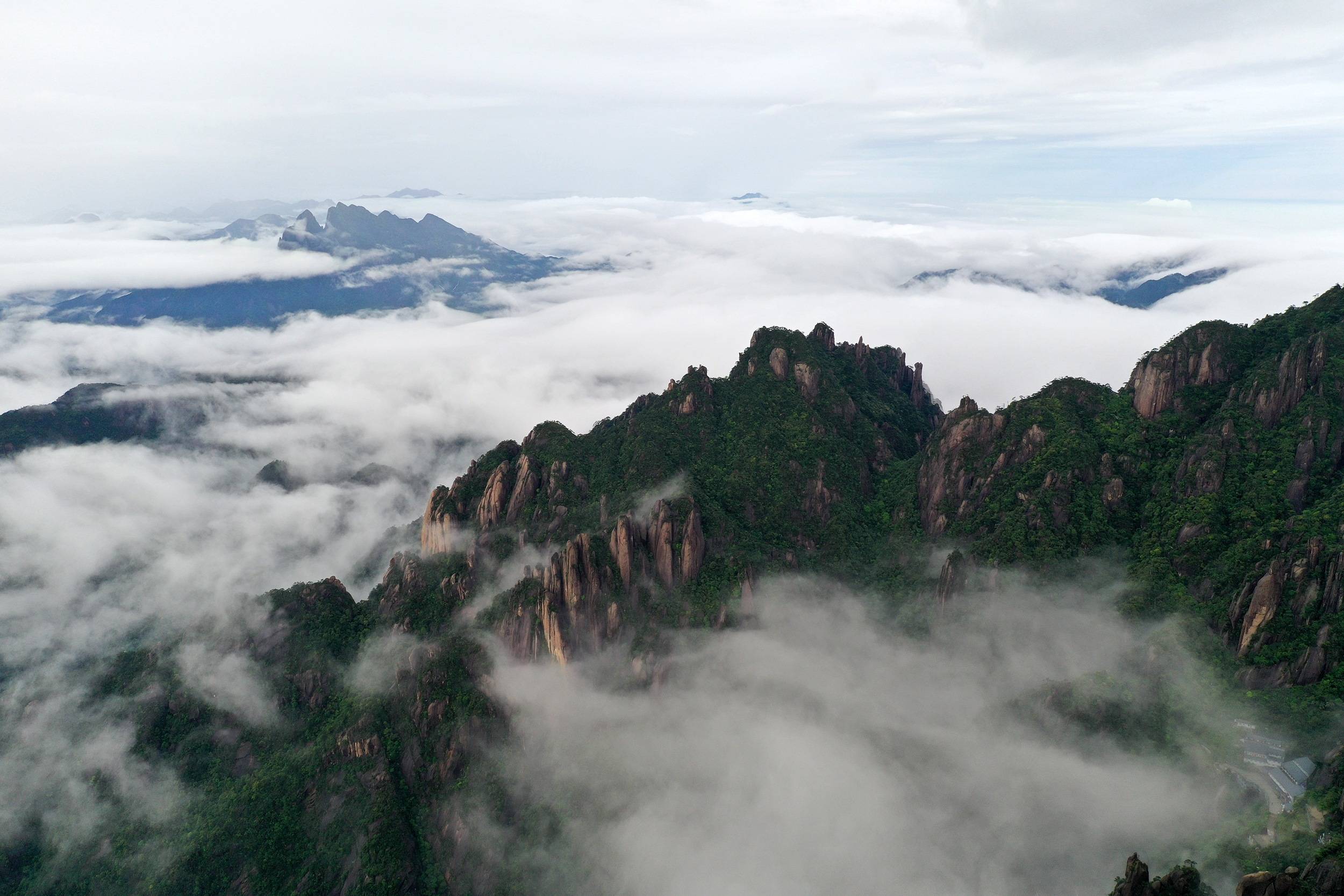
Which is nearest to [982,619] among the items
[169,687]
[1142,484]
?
[1142,484]

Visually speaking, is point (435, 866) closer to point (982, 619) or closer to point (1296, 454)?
point (982, 619)

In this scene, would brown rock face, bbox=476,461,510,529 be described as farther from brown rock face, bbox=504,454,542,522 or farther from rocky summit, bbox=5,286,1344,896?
brown rock face, bbox=504,454,542,522

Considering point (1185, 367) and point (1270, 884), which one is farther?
point (1185, 367)

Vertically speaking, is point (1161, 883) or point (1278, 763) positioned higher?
point (1161, 883)

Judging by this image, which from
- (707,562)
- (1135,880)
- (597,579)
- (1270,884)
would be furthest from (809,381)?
(1270,884)

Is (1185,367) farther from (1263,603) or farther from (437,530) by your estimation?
(437,530)

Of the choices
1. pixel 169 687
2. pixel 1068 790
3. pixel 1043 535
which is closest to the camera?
pixel 1068 790
